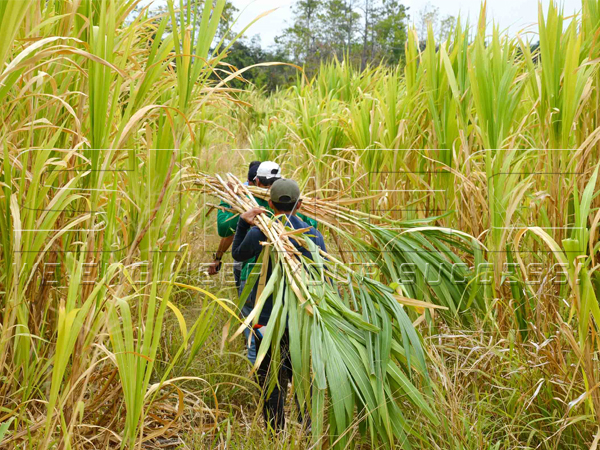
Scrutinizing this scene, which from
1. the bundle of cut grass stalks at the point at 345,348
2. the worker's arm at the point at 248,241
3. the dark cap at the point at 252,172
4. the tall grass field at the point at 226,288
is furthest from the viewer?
the dark cap at the point at 252,172

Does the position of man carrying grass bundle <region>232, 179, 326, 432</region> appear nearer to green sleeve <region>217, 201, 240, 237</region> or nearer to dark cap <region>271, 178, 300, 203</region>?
dark cap <region>271, 178, 300, 203</region>

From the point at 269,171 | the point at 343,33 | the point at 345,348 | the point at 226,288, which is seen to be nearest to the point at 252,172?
the point at 269,171

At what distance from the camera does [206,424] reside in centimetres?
176

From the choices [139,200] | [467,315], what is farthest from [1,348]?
[467,315]

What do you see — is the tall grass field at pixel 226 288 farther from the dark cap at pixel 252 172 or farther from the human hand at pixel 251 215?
the dark cap at pixel 252 172

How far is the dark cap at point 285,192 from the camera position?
1.95m

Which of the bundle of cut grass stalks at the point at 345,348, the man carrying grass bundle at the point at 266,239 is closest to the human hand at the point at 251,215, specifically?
the man carrying grass bundle at the point at 266,239

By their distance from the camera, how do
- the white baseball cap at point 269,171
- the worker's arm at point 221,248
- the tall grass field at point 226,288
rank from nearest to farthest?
the tall grass field at point 226,288, the white baseball cap at point 269,171, the worker's arm at point 221,248

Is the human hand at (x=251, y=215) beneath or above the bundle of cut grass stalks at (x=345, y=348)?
above

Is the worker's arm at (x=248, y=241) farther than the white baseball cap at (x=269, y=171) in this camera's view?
No

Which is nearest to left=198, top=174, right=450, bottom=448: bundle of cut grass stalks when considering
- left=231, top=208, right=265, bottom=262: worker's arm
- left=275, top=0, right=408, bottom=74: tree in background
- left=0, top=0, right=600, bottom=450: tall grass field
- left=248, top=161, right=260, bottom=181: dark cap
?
left=0, top=0, right=600, bottom=450: tall grass field

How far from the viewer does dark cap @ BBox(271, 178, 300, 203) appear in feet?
6.41

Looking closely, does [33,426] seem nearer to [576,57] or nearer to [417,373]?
[417,373]

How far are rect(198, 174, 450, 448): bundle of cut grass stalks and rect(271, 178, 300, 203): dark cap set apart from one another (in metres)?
0.20
